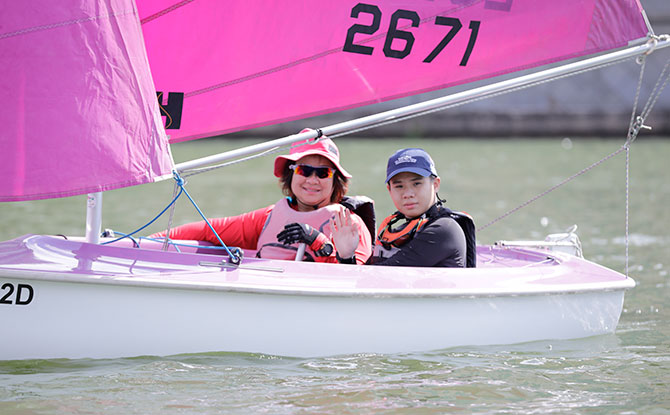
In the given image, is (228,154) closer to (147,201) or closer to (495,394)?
(495,394)

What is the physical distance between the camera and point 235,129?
13.6 feet

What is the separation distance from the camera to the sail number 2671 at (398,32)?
4.03m

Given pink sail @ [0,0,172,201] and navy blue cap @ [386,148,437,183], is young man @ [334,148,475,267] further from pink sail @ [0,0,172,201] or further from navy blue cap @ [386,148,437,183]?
pink sail @ [0,0,172,201]

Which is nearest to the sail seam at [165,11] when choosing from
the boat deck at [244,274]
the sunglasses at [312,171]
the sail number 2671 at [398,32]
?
the sail number 2671 at [398,32]

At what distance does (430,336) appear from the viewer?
3689 millimetres

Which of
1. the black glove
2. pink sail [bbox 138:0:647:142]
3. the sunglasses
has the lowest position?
the black glove

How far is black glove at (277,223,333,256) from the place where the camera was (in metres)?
3.69

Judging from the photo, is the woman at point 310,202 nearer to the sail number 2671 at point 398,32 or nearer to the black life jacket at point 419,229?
the black life jacket at point 419,229

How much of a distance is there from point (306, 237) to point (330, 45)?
3.06 feet

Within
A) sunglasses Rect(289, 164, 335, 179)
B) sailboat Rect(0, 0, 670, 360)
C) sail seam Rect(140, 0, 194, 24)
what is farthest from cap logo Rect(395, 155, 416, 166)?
sail seam Rect(140, 0, 194, 24)

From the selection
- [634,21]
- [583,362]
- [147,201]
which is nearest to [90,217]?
[583,362]

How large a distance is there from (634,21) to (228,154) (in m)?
1.91

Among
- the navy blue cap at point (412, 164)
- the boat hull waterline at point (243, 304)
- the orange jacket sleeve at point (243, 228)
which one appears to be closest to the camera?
the boat hull waterline at point (243, 304)

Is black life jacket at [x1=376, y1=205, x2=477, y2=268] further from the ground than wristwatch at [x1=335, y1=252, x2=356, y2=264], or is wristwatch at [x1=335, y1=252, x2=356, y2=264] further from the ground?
black life jacket at [x1=376, y1=205, x2=477, y2=268]
